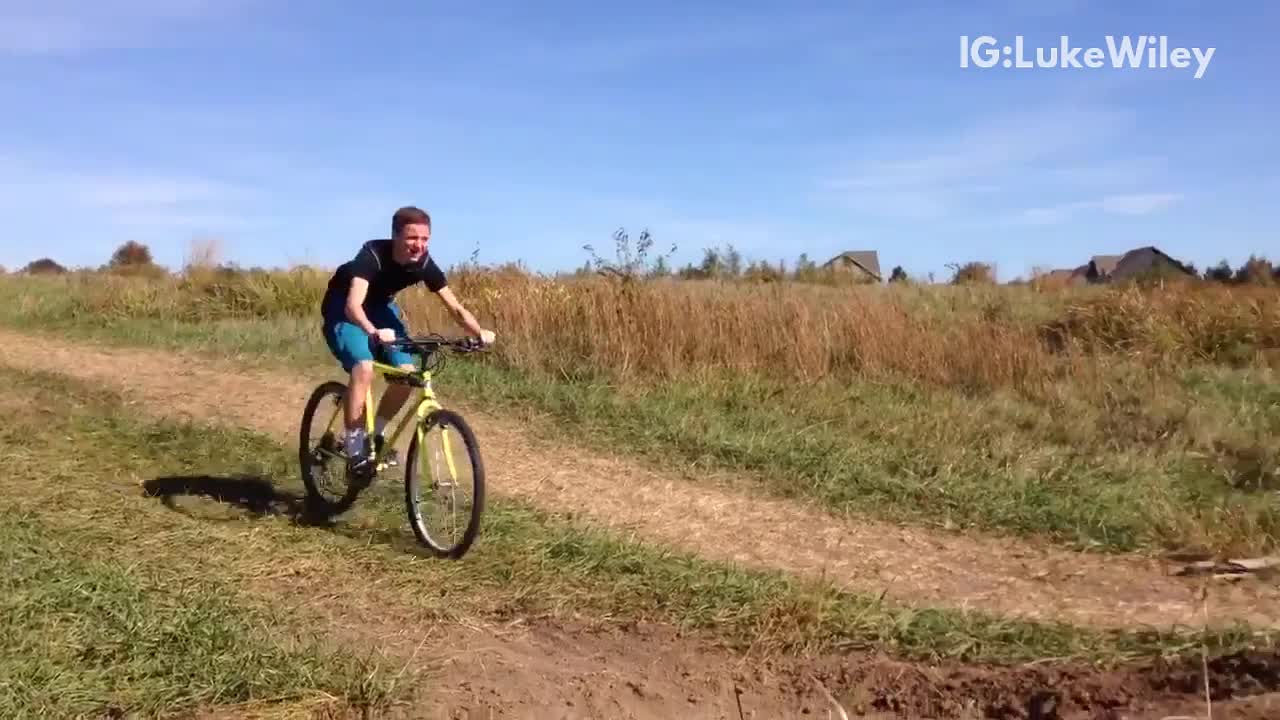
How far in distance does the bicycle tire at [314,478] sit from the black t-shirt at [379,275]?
54 cm

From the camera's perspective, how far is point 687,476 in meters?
7.37

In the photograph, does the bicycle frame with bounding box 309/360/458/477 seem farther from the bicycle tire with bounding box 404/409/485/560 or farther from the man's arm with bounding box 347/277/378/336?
the man's arm with bounding box 347/277/378/336

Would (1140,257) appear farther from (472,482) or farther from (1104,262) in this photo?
(472,482)

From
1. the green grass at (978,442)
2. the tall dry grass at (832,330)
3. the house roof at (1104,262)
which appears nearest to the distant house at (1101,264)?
the house roof at (1104,262)

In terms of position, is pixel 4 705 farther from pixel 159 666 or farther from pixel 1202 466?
pixel 1202 466

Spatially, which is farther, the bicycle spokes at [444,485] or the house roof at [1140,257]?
the house roof at [1140,257]

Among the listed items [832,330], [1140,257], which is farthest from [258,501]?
[1140,257]

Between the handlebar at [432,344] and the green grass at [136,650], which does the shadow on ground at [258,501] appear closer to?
the handlebar at [432,344]

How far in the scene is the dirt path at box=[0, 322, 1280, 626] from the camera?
505cm

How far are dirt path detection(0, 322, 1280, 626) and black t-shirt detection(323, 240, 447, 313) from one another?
155 centimetres

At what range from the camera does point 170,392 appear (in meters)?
9.53

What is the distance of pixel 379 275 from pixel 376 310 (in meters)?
0.22

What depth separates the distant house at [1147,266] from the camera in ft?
53.8

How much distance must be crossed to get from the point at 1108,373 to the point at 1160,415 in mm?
1785
